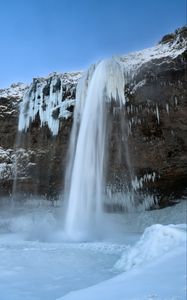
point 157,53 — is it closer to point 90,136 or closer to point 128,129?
point 128,129

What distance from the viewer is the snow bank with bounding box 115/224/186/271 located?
6348 millimetres

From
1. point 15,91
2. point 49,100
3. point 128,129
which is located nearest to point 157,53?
point 128,129

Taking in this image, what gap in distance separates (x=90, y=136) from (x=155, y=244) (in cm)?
1222

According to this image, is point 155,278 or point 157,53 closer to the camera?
point 155,278

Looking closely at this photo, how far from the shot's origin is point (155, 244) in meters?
6.73

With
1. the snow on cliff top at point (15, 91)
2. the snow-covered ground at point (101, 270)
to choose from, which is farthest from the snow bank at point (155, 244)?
the snow on cliff top at point (15, 91)

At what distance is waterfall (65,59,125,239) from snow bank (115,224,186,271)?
10.6 meters

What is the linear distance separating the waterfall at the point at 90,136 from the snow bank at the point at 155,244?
10583mm

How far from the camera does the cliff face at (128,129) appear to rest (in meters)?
17.5

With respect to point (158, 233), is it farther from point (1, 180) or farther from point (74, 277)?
point (1, 180)

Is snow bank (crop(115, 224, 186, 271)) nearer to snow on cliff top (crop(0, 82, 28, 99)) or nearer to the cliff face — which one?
the cliff face

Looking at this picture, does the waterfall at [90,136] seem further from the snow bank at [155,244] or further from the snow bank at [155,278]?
the snow bank at [155,278]

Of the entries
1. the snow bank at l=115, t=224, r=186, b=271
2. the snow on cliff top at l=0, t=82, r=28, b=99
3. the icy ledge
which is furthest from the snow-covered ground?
the snow on cliff top at l=0, t=82, r=28, b=99

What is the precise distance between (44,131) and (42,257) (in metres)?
11.6
